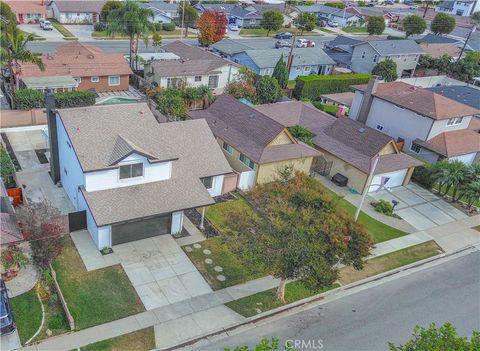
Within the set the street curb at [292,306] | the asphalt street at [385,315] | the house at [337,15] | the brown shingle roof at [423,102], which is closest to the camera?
the street curb at [292,306]

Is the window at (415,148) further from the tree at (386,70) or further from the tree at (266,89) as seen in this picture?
the tree at (386,70)

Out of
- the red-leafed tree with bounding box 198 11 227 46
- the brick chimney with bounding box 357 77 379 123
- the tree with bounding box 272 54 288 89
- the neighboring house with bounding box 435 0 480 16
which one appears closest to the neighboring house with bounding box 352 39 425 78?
the tree with bounding box 272 54 288 89

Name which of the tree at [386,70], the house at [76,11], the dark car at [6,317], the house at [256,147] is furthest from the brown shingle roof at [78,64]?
the tree at [386,70]

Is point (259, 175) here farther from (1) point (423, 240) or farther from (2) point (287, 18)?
(2) point (287, 18)

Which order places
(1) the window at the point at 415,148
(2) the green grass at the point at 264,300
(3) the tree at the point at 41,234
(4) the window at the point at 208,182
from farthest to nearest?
1. (1) the window at the point at 415,148
2. (4) the window at the point at 208,182
3. (2) the green grass at the point at 264,300
4. (3) the tree at the point at 41,234

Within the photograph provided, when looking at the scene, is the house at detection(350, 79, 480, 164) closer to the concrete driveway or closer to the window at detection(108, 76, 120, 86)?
the concrete driveway

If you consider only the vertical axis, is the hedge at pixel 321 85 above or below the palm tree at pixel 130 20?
below

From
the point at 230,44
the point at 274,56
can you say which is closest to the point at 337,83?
the point at 274,56

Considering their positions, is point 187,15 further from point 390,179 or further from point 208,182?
point 208,182

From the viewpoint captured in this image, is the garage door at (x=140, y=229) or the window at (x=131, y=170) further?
the window at (x=131, y=170)
